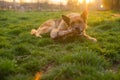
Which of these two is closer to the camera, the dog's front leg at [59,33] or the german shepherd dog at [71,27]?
the german shepherd dog at [71,27]

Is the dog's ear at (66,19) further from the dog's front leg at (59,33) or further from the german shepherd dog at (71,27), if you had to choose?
the dog's front leg at (59,33)

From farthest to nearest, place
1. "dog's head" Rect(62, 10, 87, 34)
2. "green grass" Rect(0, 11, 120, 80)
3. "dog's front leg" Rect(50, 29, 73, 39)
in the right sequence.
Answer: "dog's front leg" Rect(50, 29, 73, 39) → "dog's head" Rect(62, 10, 87, 34) → "green grass" Rect(0, 11, 120, 80)

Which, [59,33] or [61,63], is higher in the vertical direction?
[59,33]

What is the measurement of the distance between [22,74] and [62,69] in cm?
87

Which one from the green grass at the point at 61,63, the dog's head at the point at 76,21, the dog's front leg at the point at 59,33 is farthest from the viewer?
the dog's front leg at the point at 59,33

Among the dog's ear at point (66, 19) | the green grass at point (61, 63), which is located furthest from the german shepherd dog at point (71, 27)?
the green grass at point (61, 63)

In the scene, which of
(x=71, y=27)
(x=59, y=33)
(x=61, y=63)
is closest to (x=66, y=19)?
(x=71, y=27)

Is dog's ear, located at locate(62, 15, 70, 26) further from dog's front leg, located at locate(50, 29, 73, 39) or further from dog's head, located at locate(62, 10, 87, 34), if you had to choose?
dog's front leg, located at locate(50, 29, 73, 39)

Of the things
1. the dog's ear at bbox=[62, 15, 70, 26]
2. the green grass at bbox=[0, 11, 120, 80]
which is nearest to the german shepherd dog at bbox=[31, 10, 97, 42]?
the dog's ear at bbox=[62, 15, 70, 26]

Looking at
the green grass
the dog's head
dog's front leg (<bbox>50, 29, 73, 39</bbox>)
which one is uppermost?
the dog's head

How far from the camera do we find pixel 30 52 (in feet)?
22.6

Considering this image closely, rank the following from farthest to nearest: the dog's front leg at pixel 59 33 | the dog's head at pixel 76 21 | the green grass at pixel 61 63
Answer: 1. the dog's front leg at pixel 59 33
2. the dog's head at pixel 76 21
3. the green grass at pixel 61 63

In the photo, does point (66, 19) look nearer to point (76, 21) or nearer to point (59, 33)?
point (76, 21)

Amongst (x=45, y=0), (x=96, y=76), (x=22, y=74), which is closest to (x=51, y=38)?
(x=22, y=74)
